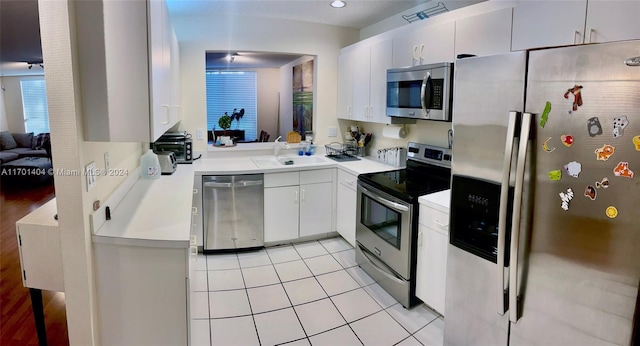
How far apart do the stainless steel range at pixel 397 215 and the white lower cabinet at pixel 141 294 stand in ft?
5.00

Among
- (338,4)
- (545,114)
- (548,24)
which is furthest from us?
(338,4)

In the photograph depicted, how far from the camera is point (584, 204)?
4.61 ft

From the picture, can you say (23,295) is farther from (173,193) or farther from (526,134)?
(526,134)

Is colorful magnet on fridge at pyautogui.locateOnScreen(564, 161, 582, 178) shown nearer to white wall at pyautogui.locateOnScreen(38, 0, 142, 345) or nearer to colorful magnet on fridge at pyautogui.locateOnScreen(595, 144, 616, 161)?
colorful magnet on fridge at pyautogui.locateOnScreen(595, 144, 616, 161)

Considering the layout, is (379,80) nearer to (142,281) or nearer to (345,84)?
(345,84)

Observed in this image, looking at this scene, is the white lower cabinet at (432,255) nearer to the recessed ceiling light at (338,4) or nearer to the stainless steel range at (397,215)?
the stainless steel range at (397,215)

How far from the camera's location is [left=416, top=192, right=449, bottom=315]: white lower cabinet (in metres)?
2.30

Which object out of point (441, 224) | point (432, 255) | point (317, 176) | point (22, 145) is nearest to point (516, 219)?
point (441, 224)

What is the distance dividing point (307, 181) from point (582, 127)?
8.28ft

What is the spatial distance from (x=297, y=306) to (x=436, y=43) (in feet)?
7.25

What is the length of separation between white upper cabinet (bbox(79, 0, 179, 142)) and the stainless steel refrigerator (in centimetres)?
158

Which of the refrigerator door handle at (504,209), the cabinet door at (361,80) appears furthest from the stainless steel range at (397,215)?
the refrigerator door handle at (504,209)

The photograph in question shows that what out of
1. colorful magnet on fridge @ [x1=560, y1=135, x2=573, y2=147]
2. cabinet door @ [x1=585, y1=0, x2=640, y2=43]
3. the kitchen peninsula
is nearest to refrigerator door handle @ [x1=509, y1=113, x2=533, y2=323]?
colorful magnet on fridge @ [x1=560, y1=135, x2=573, y2=147]

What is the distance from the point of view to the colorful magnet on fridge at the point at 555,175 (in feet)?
4.81
